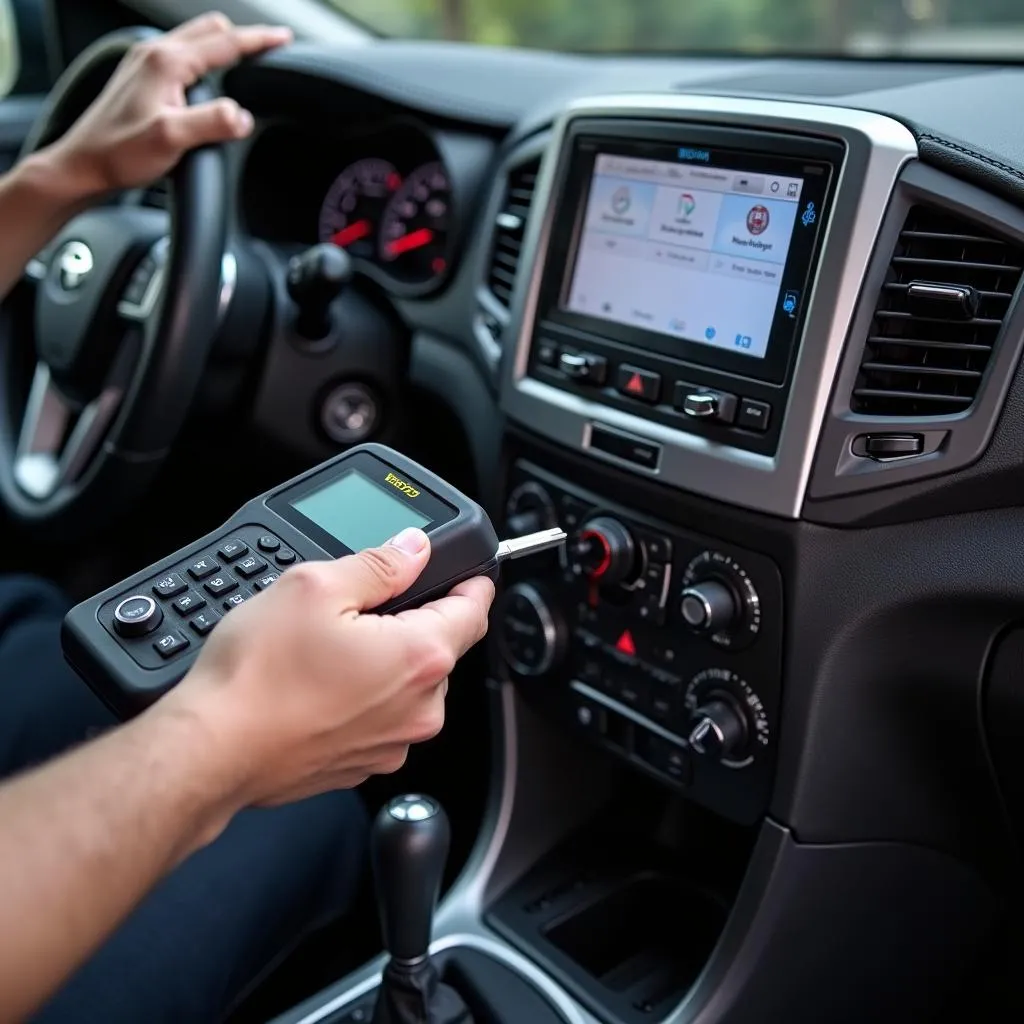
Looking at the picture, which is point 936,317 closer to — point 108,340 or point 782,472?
point 782,472

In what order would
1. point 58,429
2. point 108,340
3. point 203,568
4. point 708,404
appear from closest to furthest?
1. point 203,568
2. point 708,404
3. point 108,340
4. point 58,429

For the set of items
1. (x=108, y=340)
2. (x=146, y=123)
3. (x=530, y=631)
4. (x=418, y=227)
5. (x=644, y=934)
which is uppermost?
(x=146, y=123)

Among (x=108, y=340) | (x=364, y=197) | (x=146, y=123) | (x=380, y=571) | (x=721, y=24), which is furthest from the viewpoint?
(x=721, y=24)

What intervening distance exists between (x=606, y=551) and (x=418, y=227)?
62 cm

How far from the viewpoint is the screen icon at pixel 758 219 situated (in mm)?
838

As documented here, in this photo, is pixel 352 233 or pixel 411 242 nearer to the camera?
pixel 411 242

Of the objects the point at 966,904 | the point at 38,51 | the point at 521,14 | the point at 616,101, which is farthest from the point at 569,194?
the point at 38,51

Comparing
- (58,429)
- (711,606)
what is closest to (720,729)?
(711,606)

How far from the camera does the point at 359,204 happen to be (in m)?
1.53

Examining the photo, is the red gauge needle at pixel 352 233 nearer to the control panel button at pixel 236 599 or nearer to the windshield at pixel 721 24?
the windshield at pixel 721 24

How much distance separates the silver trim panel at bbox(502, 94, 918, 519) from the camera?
2.53ft

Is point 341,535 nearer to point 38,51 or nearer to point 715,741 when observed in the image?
point 715,741

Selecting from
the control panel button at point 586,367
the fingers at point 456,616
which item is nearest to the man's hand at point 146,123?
the control panel button at point 586,367

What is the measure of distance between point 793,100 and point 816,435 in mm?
226
